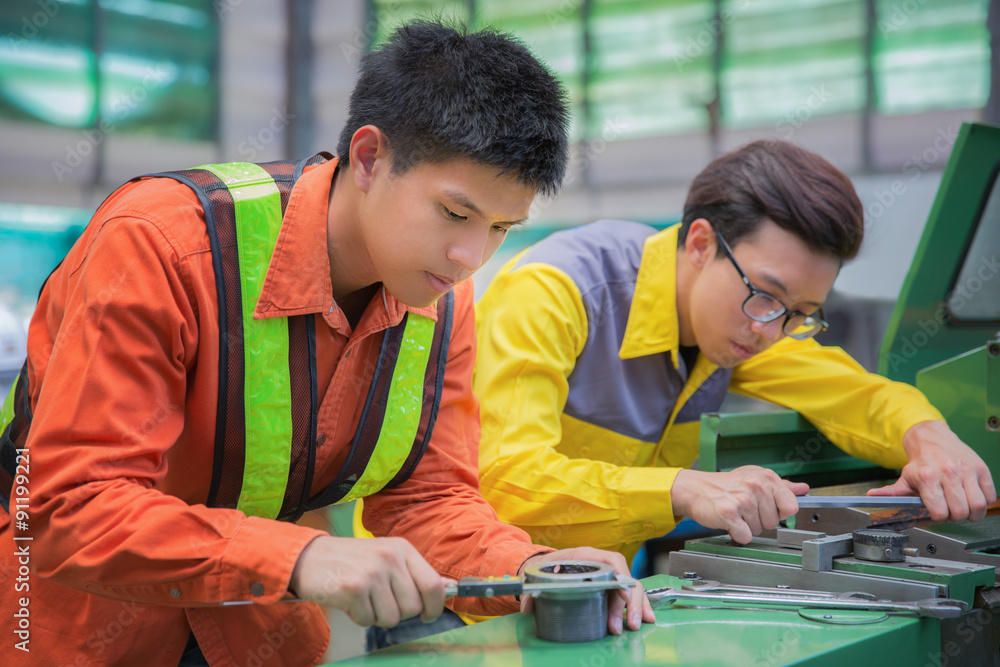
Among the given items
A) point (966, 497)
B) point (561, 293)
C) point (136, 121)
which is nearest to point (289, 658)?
point (561, 293)

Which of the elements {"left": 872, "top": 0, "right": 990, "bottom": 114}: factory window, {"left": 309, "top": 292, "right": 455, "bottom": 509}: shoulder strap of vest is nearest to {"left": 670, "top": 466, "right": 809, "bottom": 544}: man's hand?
{"left": 309, "top": 292, "right": 455, "bottom": 509}: shoulder strap of vest

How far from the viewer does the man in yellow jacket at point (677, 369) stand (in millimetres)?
1505

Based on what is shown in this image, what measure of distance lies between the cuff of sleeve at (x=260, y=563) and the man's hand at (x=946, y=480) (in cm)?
108

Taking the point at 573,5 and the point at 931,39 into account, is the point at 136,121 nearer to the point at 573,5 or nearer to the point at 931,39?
the point at 573,5

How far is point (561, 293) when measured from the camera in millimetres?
1690

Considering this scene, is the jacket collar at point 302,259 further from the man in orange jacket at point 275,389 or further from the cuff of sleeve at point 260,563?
the cuff of sleeve at point 260,563

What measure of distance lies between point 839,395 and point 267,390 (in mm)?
1321

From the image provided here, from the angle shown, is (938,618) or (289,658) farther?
(289,658)

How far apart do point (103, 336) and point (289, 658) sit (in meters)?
0.62
